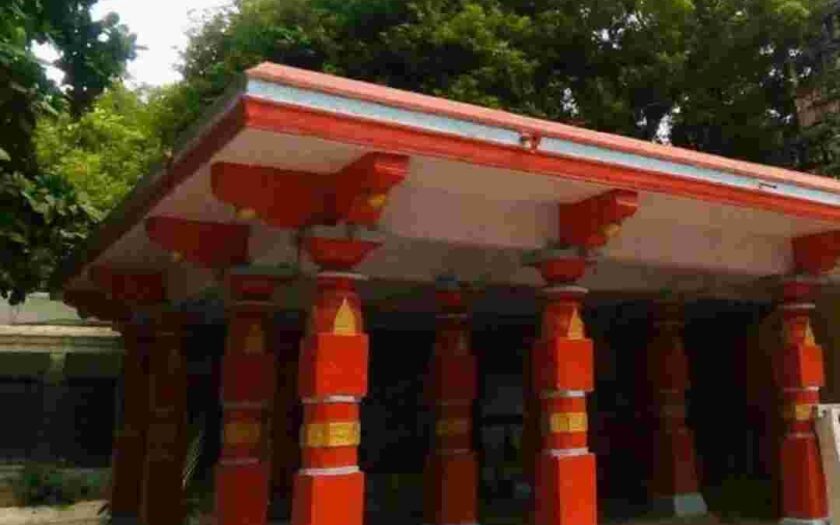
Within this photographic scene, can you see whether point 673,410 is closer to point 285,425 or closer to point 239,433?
point 285,425

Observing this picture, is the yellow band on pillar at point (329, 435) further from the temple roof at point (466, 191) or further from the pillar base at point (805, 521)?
the pillar base at point (805, 521)

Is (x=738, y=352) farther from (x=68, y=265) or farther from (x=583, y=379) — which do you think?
(x=68, y=265)

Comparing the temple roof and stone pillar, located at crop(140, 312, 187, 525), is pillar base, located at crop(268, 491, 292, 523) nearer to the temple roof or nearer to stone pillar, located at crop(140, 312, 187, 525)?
stone pillar, located at crop(140, 312, 187, 525)

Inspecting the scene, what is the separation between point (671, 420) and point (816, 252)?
2661 millimetres

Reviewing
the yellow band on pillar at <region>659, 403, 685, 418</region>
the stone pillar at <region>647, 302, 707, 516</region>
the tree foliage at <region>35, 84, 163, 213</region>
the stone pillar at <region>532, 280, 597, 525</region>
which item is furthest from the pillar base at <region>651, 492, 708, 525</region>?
the tree foliage at <region>35, 84, 163, 213</region>

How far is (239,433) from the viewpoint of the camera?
5.79 meters

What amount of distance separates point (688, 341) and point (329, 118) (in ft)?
27.5

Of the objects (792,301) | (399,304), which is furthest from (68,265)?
(792,301)

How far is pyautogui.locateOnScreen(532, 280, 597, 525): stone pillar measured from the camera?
5.45 metres

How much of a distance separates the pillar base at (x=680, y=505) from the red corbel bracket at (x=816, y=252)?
3.07 m

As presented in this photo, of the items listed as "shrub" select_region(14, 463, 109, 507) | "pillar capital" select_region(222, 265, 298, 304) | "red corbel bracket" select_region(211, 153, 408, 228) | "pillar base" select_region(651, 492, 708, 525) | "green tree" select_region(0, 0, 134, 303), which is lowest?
"shrub" select_region(14, 463, 109, 507)

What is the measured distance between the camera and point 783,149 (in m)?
14.0

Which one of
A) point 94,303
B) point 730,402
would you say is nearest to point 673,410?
point 730,402

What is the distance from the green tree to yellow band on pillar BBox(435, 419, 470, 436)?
12.4ft
